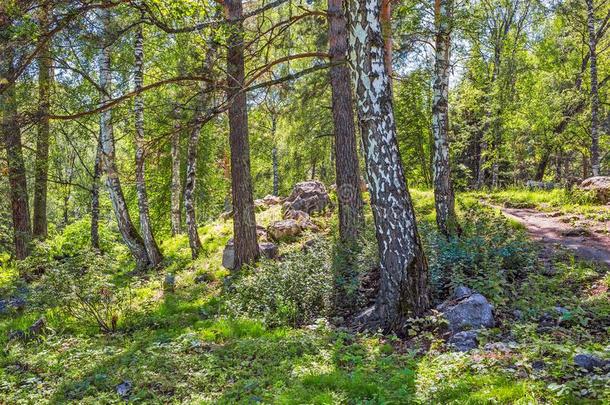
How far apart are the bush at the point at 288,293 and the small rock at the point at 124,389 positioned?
8.18 feet

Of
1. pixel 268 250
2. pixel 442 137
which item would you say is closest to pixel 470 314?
pixel 442 137

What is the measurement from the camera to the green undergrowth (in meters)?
3.84

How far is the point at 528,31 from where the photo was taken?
2519 cm

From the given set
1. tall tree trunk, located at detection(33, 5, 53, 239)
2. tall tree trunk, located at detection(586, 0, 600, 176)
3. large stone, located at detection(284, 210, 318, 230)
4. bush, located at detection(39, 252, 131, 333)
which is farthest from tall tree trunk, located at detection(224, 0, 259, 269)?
tall tree trunk, located at detection(586, 0, 600, 176)

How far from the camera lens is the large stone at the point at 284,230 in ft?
40.2

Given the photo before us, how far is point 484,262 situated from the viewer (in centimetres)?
658

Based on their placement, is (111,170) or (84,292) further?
(111,170)

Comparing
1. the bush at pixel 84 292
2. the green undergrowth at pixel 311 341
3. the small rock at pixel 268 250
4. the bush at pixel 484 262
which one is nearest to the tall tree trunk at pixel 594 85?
the green undergrowth at pixel 311 341

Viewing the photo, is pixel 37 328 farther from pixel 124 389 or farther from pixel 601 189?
pixel 601 189

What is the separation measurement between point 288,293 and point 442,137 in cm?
501

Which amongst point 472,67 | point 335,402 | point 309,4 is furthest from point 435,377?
point 472,67

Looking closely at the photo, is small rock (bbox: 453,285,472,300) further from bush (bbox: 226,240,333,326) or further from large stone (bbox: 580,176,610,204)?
large stone (bbox: 580,176,610,204)

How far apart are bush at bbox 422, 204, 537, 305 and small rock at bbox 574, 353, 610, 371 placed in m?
1.83

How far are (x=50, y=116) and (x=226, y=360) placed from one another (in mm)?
5692
